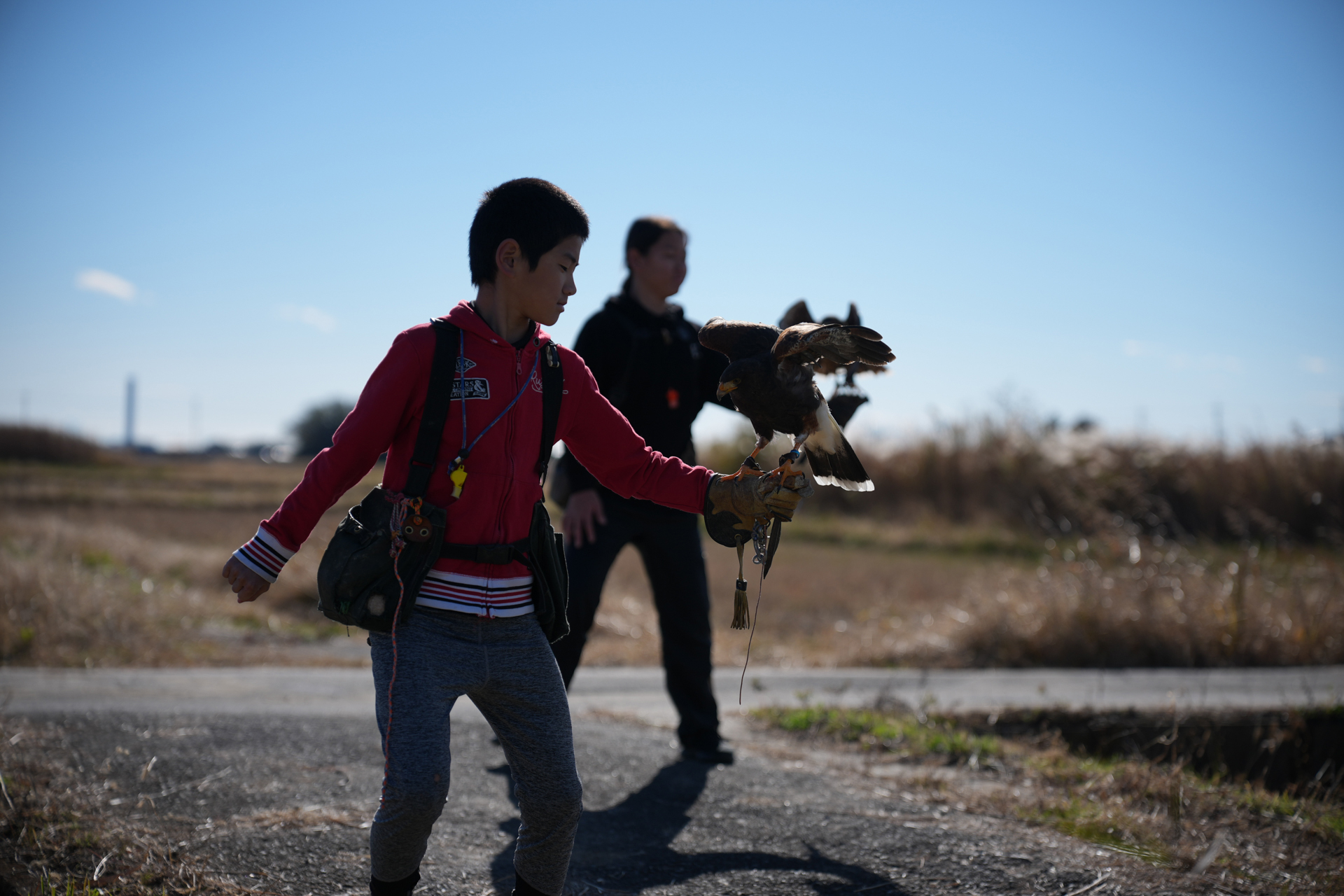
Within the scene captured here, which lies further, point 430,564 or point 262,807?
point 262,807

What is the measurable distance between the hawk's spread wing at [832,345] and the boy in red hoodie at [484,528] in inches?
15.3

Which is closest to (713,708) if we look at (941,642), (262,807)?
(262,807)

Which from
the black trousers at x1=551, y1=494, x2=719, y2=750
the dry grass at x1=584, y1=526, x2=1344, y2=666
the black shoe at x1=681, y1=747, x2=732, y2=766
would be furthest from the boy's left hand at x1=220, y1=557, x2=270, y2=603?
the dry grass at x1=584, y1=526, x2=1344, y2=666

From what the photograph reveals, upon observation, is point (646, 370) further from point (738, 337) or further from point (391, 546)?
point (391, 546)

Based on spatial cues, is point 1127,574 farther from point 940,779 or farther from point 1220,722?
point 940,779

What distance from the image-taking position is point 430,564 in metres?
2.45

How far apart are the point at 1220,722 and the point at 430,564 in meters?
5.25

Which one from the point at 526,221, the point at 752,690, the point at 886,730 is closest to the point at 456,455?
the point at 526,221

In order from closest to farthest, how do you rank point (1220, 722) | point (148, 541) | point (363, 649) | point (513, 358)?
Result: point (513, 358), point (1220, 722), point (363, 649), point (148, 541)

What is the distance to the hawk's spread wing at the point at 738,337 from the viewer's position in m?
2.97

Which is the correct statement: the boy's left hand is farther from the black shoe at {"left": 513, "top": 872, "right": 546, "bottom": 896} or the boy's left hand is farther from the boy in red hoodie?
the black shoe at {"left": 513, "top": 872, "right": 546, "bottom": 896}

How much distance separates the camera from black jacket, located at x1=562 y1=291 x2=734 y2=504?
439cm

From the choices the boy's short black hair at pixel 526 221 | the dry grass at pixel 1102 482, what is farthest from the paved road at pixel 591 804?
the dry grass at pixel 1102 482

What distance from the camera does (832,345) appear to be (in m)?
2.79
